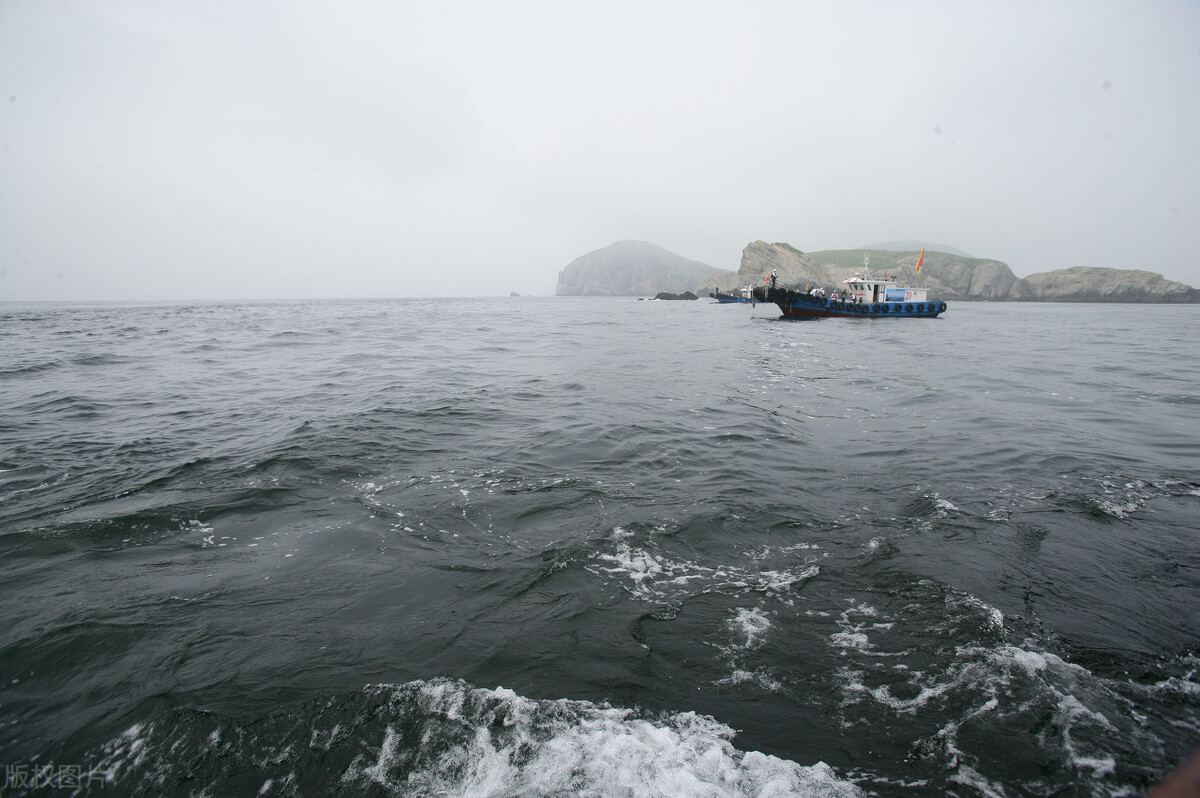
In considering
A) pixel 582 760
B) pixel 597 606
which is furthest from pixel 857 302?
pixel 582 760

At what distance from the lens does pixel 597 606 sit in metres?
3.60

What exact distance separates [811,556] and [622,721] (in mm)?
2929

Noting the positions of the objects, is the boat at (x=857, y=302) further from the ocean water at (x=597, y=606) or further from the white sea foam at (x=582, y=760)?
the white sea foam at (x=582, y=760)

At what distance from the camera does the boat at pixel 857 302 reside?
152ft

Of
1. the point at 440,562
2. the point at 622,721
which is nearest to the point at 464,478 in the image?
the point at 440,562

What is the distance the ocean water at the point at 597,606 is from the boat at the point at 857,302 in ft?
131

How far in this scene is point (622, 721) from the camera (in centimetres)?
244

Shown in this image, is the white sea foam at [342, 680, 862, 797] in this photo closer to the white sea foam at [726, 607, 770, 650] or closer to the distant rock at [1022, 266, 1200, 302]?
the white sea foam at [726, 607, 770, 650]

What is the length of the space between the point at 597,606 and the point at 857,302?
186 ft

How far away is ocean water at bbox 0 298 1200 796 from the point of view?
217 centimetres

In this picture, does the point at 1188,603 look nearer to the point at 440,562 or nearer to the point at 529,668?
the point at 529,668

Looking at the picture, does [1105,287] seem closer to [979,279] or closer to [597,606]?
[979,279]

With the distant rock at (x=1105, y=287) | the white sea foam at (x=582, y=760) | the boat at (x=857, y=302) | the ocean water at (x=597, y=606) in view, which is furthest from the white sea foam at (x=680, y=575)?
the distant rock at (x=1105, y=287)

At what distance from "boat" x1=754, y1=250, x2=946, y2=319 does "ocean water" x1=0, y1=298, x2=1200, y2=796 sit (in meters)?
40.0
